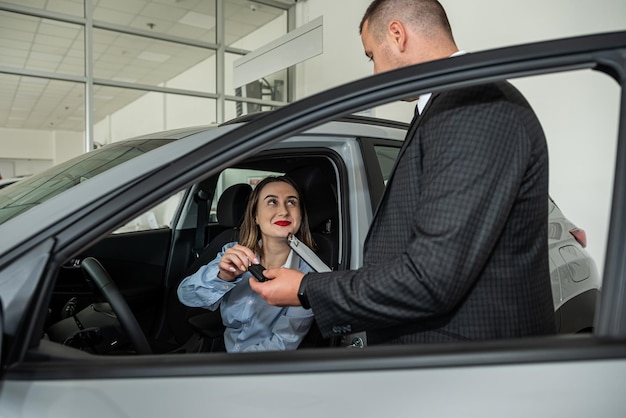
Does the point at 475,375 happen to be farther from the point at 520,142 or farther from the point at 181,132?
the point at 181,132

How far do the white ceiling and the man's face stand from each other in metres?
5.93

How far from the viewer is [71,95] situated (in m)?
7.34

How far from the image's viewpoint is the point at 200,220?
7.68ft

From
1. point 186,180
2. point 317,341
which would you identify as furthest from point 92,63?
point 186,180

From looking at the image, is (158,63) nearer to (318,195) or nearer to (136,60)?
(136,60)

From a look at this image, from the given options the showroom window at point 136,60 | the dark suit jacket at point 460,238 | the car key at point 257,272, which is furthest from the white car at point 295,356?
the showroom window at point 136,60

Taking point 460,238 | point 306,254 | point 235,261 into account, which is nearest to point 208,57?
point 306,254

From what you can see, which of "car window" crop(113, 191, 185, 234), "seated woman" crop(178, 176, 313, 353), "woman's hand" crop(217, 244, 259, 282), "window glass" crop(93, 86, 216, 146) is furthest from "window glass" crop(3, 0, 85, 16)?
"woman's hand" crop(217, 244, 259, 282)

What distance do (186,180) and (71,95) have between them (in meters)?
7.65

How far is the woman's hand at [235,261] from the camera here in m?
1.36

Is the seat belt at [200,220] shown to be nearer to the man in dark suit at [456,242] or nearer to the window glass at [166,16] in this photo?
the man in dark suit at [456,242]

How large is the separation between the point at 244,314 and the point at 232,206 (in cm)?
56

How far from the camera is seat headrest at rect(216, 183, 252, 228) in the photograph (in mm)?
1991

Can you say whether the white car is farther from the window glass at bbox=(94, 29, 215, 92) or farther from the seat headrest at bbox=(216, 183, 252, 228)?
the window glass at bbox=(94, 29, 215, 92)
